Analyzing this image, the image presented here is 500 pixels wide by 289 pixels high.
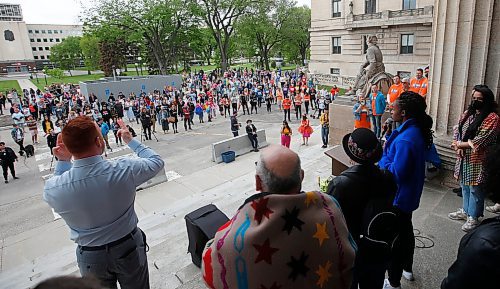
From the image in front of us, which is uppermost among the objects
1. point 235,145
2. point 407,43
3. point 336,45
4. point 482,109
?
point 336,45

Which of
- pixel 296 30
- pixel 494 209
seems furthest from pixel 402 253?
pixel 296 30

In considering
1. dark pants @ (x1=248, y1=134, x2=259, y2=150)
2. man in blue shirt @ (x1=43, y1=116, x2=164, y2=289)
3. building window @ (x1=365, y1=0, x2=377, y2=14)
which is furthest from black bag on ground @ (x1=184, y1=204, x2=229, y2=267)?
building window @ (x1=365, y1=0, x2=377, y2=14)

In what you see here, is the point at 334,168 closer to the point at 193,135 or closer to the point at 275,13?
the point at 193,135

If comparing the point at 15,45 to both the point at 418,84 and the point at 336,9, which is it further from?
the point at 418,84

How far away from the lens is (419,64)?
28.2 metres

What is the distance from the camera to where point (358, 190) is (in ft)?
8.64

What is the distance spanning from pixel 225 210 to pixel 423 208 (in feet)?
12.3

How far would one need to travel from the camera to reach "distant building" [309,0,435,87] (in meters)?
27.8

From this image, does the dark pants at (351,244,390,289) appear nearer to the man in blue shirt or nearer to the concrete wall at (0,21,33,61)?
the man in blue shirt

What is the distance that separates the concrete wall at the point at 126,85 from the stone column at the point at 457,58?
30.4 meters

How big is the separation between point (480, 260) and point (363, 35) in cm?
3379

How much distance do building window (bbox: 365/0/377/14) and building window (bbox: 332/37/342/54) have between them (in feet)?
14.2

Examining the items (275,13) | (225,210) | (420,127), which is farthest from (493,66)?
(275,13)

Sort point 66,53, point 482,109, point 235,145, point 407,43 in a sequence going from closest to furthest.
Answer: point 482,109 → point 235,145 → point 407,43 → point 66,53
